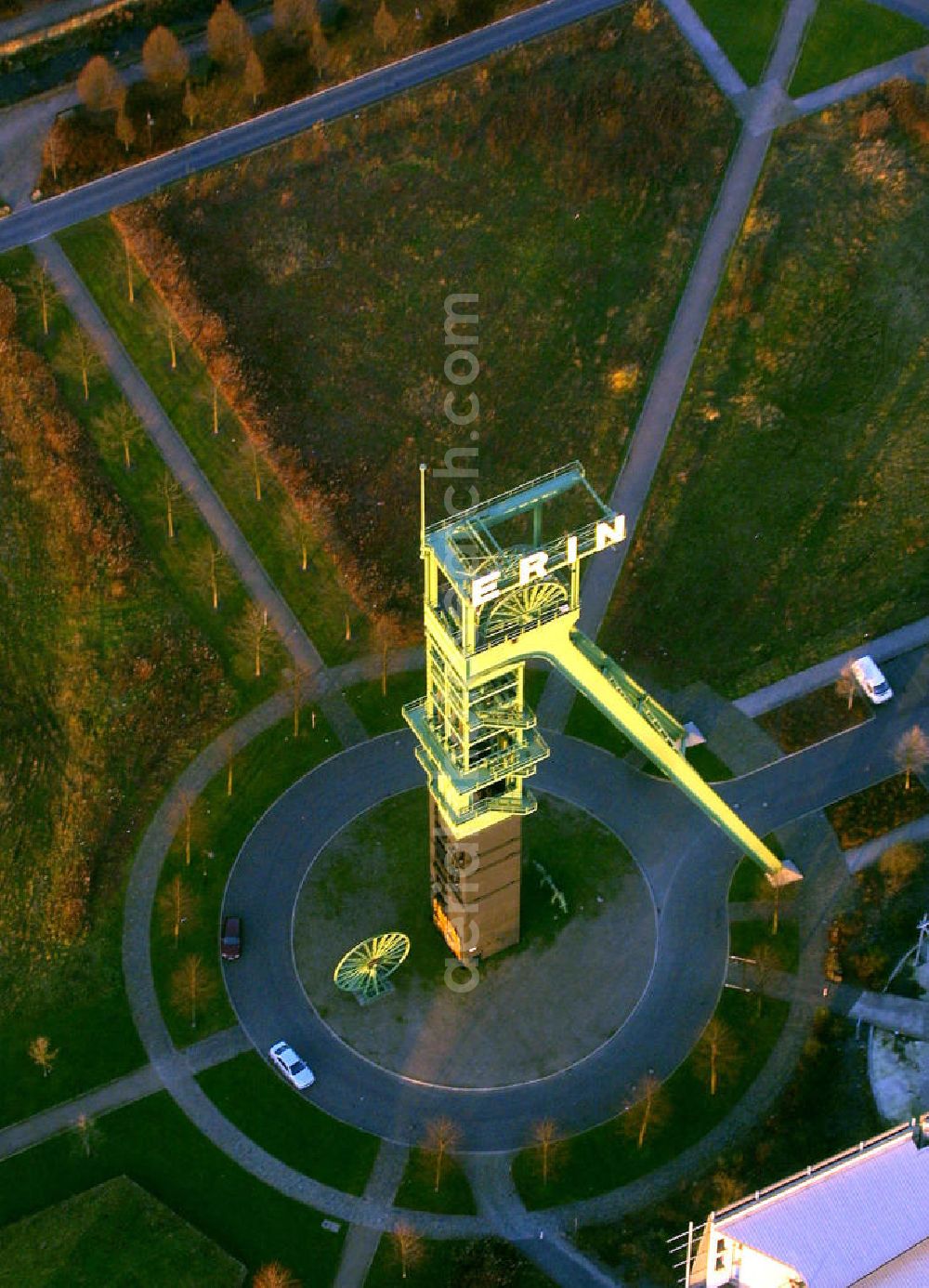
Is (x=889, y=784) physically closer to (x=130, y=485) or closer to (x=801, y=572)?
(x=801, y=572)

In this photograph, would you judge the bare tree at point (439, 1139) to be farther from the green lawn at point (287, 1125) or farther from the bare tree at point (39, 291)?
the bare tree at point (39, 291)

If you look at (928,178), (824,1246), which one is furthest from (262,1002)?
(928,178)

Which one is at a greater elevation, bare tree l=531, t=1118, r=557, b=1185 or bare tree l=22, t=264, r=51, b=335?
bare tree l=22, t=264, r=51, b=335

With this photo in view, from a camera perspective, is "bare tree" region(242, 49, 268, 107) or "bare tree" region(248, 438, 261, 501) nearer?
"bare tree" region(248, 438, 261, 501)

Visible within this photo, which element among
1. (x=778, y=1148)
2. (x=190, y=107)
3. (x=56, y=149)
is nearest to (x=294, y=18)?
(x=190, y=107)

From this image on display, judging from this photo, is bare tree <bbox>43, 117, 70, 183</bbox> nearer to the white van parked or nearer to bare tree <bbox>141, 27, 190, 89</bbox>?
bare tree <bbox>141, 27, 190, 89</bbox>

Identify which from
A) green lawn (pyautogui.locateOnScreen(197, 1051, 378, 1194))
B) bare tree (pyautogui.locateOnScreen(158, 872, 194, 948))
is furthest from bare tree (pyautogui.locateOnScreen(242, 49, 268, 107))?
green lawn (pyautogui.locateOnScreen(197, 1051, 378, 1194))

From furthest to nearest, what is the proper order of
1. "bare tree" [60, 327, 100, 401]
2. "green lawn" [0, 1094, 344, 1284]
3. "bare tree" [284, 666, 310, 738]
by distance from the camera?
"bare tree" [60, 327, 100, 401], "bare tree" [284, 666, 310, 738], "green lawn" [0, 1094, 344, 1284]
